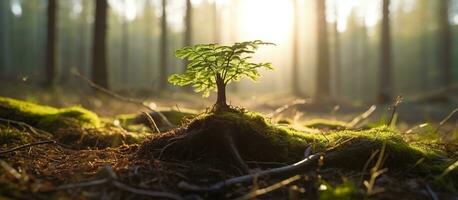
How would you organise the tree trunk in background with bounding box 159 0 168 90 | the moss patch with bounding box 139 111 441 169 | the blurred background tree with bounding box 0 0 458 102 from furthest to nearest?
the blurred background tree with bounding box 0 0 458 102 < the tree trunk in background with bounding box 159 0 168 90 < the moss patch with bounding box 139 111 441 169

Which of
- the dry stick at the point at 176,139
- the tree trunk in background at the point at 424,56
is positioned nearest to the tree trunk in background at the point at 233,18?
Result: the tree trunk in background at the point at 424,56

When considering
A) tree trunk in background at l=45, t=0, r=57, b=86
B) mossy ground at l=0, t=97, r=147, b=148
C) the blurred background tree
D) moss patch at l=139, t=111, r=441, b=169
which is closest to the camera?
moss patch at l=139, t=111, r=441, b=169

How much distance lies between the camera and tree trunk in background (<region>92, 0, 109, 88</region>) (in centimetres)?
1376

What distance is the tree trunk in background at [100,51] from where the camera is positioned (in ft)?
45.1

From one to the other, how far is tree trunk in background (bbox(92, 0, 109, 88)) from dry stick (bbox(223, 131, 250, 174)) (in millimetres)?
11315

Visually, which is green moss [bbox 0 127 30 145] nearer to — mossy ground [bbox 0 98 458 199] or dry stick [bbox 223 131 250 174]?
mossy ground [bbox 0 98 458 199]

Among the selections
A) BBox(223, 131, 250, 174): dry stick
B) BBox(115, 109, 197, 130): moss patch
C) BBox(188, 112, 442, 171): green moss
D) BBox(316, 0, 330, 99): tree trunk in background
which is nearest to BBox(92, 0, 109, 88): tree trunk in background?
BBox(115, 109, 197, 130): moss patch

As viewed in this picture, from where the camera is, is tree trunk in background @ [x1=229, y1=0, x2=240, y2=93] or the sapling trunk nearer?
the sapling trunk

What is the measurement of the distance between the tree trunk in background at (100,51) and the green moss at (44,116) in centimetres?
848

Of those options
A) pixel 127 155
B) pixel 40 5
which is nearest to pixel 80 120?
pixel 127 155

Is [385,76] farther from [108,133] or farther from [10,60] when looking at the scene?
[10,60]

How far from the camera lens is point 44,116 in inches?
209

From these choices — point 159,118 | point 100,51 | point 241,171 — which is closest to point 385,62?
point 100,51

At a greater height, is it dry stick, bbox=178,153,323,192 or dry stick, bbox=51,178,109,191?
dry stick, bbox=51,178,109,191
